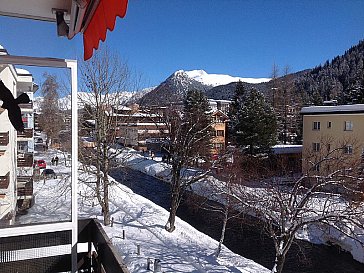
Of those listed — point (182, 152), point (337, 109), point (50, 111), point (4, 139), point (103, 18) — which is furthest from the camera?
point (337, 109)

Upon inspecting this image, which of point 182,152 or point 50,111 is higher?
point 50,111

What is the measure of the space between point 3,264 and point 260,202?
245 inches

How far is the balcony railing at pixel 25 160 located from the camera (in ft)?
6.23

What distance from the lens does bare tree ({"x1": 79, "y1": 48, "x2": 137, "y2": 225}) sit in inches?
379

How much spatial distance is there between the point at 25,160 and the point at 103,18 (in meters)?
1.36

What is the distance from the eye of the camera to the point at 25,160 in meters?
1.91

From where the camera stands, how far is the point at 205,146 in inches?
476

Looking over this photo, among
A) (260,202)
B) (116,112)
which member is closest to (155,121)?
(116,112)

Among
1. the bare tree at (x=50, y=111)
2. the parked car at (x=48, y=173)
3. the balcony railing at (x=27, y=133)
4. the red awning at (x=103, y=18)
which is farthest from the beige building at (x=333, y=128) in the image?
the red awning at (x=103, y=18)

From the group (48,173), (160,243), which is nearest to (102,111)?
(160,243)

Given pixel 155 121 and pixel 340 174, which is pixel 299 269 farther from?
pixel 155 121

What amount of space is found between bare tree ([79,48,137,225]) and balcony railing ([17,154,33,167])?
25.3 feet

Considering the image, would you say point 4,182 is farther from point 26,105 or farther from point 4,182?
point 26,105

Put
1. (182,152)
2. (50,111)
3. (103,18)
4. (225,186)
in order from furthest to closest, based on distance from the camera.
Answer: (182,152) < (225,186) < (50,111) < (103,18)
